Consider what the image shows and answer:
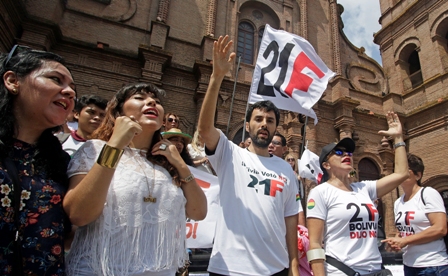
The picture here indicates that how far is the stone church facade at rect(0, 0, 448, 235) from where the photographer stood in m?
9.58

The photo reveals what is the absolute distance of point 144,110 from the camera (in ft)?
5.66

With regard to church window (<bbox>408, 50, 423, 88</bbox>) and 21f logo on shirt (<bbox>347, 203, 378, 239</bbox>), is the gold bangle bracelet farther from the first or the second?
church window (<bbox>408, 50, 423, 88</bbox>)

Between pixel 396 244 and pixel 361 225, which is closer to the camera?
pixel 361 225

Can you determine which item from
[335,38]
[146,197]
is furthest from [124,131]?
[335,38]

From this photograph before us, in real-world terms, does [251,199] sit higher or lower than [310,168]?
lower

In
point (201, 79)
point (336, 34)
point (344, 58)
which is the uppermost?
point (336, 34)

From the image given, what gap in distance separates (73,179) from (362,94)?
1535 centimetres

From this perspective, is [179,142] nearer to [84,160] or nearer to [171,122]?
[171,122]

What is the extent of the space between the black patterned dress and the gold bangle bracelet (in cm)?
29

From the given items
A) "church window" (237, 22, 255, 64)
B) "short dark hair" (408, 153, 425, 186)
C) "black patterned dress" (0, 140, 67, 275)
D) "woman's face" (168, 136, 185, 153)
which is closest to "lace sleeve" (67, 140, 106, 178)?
"black patterned dress" (0, 140, 67, 275)

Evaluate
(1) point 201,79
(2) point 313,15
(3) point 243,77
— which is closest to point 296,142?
(3) point 243,77

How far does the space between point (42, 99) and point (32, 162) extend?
0.34 meters

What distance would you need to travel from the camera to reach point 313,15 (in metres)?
15.0

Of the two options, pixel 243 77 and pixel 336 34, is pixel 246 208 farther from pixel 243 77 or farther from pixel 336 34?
pixel 336 34
